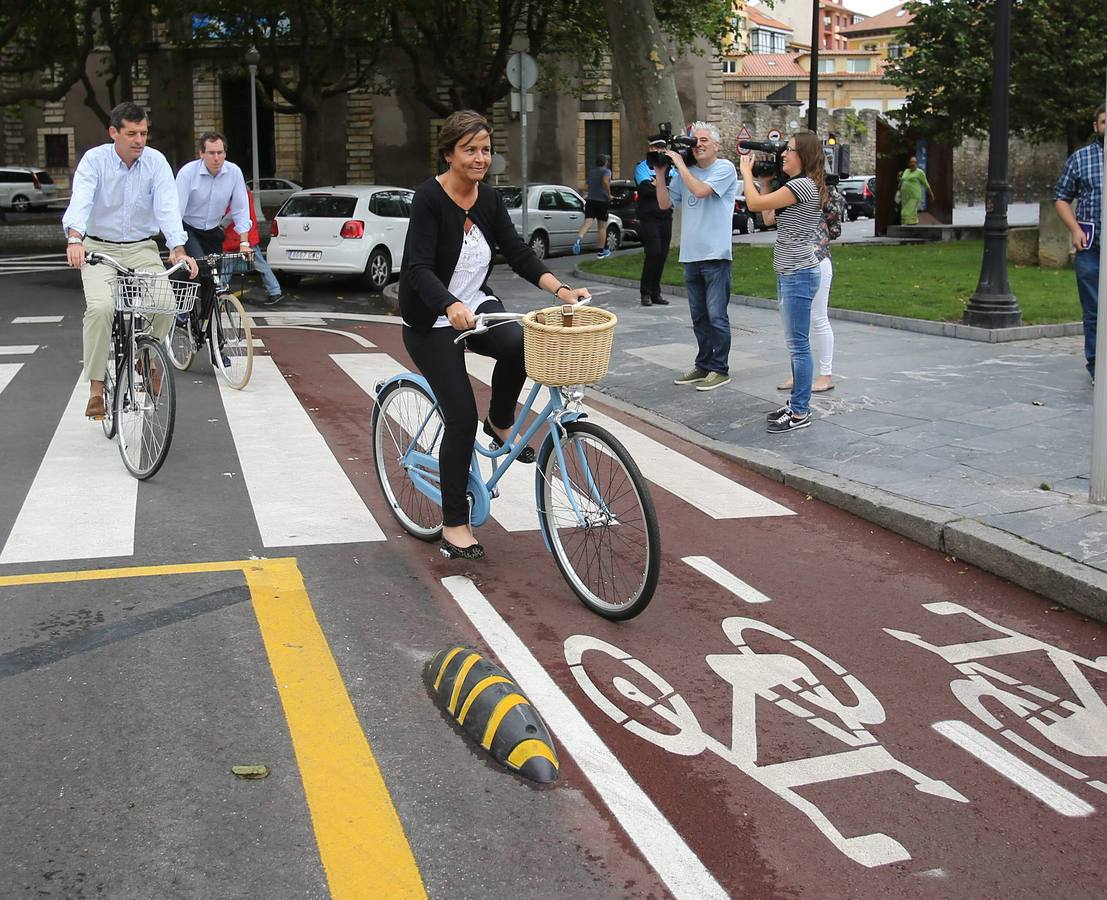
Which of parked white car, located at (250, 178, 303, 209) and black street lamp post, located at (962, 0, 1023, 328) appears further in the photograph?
parked white car, located at (250, 178, 303, 209)

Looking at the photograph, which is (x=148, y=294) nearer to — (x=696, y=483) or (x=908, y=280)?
(x=696, y=483)

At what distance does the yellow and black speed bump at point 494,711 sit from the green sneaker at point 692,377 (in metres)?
5.91

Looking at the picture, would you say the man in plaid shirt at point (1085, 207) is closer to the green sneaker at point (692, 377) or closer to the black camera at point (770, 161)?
the black camera at point (770, 161)

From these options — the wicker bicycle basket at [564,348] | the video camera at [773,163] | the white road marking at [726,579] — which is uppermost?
the video camera at [773,163]

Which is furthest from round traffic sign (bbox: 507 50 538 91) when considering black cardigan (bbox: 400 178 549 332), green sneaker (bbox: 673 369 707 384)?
black cardigan (bbox: 400 178 549 332)

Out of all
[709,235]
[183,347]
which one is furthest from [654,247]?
[183,347]

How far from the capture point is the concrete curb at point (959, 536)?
5.59 meters

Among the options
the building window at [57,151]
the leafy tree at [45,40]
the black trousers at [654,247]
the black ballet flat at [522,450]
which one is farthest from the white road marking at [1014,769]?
the building window at [57,151]

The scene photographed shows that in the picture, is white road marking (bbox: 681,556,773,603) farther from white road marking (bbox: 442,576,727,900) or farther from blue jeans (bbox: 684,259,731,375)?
blue jeans (bbox: 684,259,731,375)

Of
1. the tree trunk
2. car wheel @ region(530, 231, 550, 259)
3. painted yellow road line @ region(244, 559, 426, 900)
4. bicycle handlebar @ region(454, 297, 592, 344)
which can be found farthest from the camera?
car wheel @ region(530, 231, 550, 259)

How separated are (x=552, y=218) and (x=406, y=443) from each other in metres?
21.2

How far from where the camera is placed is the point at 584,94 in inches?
1845

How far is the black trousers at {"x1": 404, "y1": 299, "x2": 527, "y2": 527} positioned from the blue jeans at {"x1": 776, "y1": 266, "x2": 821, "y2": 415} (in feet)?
10.00

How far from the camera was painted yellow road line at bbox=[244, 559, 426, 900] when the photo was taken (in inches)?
133
